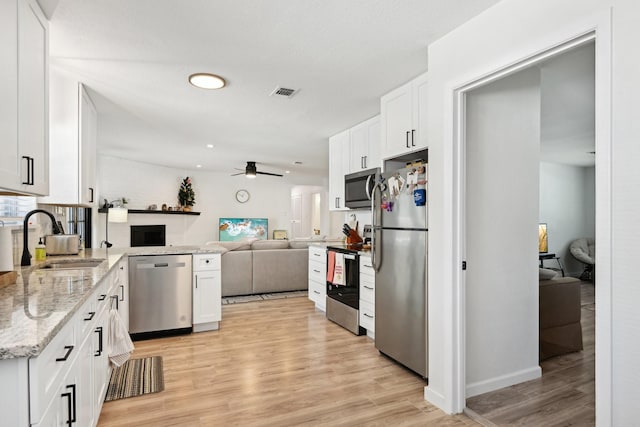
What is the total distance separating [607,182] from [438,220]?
1020 mm

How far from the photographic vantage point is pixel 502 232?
2.54 metres

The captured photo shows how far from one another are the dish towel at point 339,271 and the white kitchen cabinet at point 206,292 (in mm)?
1283

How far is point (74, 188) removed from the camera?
3059 millimetres

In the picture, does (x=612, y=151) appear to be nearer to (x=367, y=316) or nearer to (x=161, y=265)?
→ (x=367, y=316)

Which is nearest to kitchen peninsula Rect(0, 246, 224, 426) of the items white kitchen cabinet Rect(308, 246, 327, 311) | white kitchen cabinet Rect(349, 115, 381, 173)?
white kitchen cabinet Rect(308, 246, 327, 311)

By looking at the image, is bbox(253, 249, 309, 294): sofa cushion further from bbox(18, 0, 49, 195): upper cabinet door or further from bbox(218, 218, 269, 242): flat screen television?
bbox(218, 218, 269, 242): flat screen television

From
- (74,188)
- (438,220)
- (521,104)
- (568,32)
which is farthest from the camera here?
(74,188)

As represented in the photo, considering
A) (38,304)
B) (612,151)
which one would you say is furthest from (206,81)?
(612,151)

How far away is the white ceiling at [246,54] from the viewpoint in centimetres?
203

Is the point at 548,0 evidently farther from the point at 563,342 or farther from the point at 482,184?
the point at 563,342

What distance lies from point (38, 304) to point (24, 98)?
111 centimetres

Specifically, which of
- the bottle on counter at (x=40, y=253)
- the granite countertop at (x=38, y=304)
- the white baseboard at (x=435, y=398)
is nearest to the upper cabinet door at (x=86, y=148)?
the bottle on counter at (x=40, y=253)

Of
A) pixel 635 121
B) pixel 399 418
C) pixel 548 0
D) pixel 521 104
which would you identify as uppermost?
pixel 548 0

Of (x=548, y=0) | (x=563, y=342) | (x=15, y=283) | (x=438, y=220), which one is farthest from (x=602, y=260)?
(x=15, y=283)
